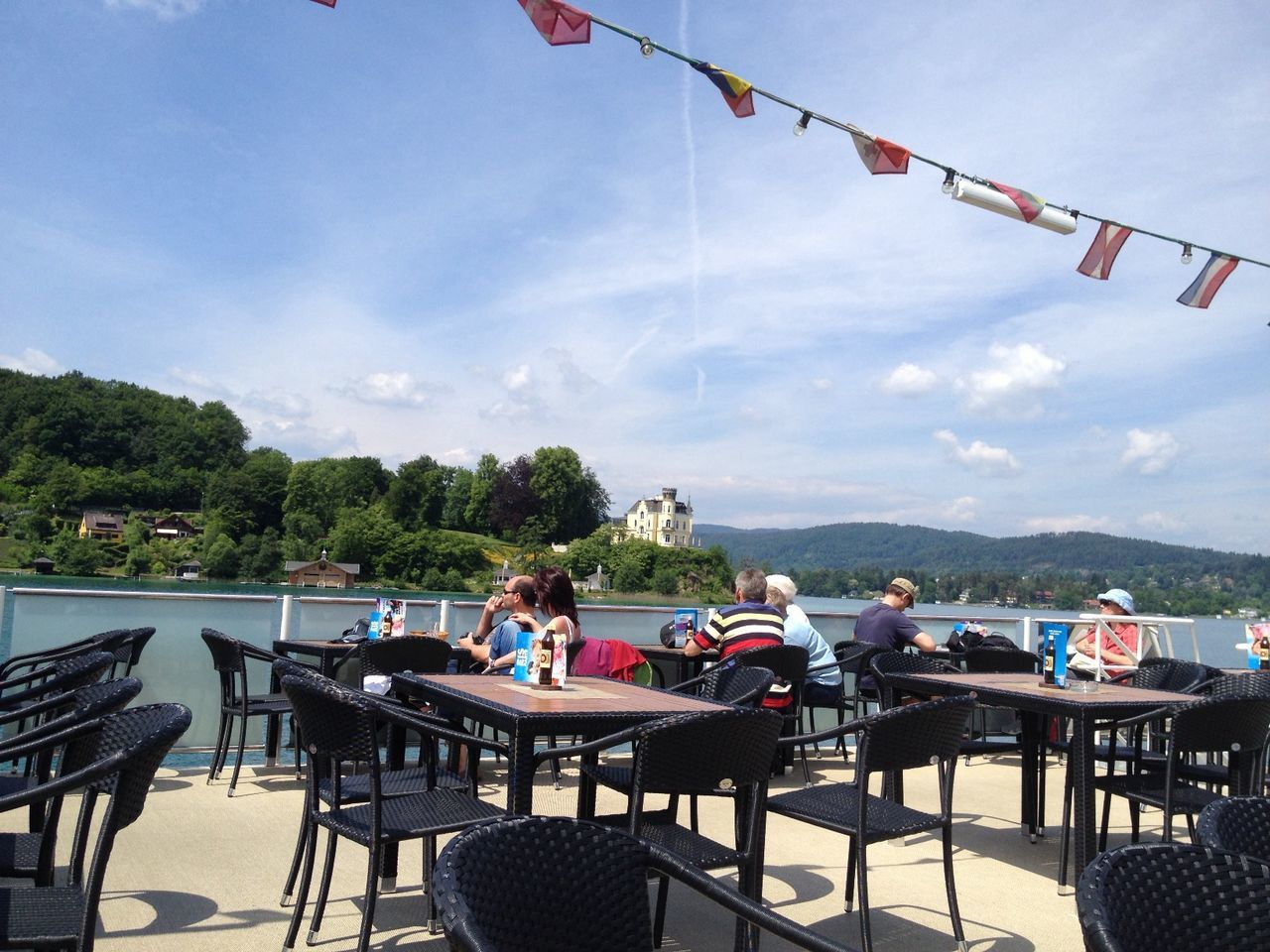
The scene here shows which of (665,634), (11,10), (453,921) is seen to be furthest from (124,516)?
(453,921)

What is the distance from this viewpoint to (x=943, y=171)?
275 inches

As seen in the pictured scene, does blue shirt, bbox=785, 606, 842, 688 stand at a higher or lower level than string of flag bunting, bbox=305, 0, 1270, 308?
lower

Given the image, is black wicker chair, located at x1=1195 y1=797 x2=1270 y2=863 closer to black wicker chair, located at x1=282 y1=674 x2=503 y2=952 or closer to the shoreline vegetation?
black wicker chair, located at x1=282 y1=674 x2=503 y2=952

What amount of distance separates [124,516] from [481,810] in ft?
253

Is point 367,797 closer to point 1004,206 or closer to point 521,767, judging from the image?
point 521,767

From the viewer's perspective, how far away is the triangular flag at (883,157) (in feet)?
22.1

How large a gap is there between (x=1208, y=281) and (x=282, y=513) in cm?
7843

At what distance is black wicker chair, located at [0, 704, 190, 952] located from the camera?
184 centimetres

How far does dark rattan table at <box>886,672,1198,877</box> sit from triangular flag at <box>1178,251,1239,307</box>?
5020 millimetres

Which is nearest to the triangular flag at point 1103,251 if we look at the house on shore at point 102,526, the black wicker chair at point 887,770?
the black wicker chair at point 887,770

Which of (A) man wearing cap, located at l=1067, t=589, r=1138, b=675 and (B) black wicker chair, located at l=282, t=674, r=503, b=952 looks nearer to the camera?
(B) black wicker chair, located at l=282, t=674, r=503, b=952

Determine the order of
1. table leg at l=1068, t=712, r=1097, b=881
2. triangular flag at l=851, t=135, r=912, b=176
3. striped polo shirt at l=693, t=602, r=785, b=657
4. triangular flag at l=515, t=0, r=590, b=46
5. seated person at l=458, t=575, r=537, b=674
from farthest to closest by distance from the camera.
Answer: triangular flag at l=851, t=135, r=912, b=176 < striped polo shirt at l=693, t=602, r=785, b=657 < triangular flag at l=515, t=0, r=590, b=46 < seated person at l=458, t=575, r=537, b=674 < table leg at l=1068, t=712, r=1097, b=881

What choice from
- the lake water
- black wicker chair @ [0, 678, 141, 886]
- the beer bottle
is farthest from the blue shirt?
black wicker chair @ [0, 678, 141, 886]

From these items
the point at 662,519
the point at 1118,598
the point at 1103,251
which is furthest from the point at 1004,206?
the point at 662,519
